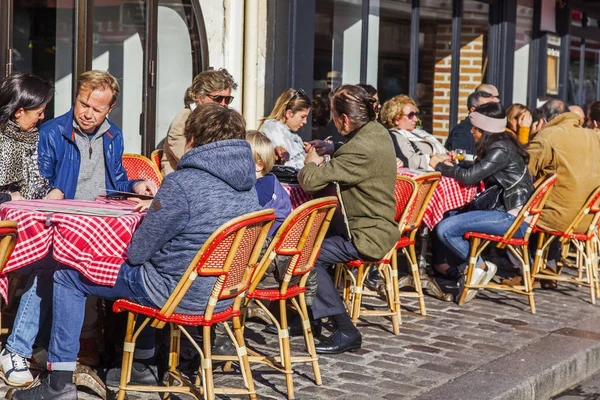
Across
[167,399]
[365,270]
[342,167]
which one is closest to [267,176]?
[342,167]

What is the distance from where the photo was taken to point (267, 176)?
5.68 metres

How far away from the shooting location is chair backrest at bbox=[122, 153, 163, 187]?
663 cm

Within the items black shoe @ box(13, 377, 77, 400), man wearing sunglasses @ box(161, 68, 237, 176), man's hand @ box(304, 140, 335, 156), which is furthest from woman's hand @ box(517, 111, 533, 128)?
black shoe @ box(13, 377, 77, 400)

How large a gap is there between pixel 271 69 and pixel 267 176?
3401 millimetres

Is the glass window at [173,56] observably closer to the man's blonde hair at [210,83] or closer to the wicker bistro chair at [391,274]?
the man's blonde hair at [210,83]

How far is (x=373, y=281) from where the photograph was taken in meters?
8.08

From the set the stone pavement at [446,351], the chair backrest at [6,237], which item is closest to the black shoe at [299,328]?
the stone pavement at [446,351]

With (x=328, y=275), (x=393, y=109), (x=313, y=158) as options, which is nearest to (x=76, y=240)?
(x=328, y=275)

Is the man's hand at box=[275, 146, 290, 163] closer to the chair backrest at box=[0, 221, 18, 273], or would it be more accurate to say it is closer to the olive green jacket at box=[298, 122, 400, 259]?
the olive green jacket at box=[298, 122, 400, 259]

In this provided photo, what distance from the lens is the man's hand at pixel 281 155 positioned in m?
7.55

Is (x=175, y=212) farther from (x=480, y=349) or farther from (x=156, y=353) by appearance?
(x=480, y=349)

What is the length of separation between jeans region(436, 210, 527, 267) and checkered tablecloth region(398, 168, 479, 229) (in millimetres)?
105

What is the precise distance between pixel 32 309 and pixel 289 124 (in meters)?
3.35

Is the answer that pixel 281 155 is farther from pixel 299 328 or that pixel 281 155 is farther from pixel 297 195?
pixel 299 328
